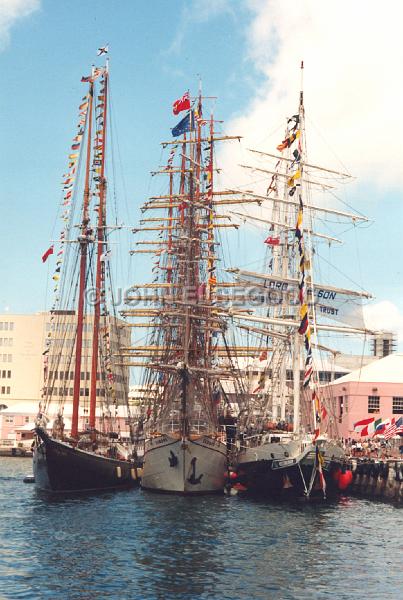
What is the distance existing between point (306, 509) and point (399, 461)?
12.2 metres

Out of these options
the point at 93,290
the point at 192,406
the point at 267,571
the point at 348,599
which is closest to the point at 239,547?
the point at 267,571

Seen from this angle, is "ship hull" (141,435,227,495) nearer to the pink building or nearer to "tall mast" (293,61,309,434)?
"tall mast" (293,61,309,434)

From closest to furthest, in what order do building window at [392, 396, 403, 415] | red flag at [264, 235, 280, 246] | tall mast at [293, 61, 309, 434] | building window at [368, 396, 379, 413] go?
1. tall mast at [293, 61, 309, 434]
2. red flag at [264, 235, 280, 246]
3. building window at [392, 396, 403, 415]
4. building window at [368, 396, 379, 413]

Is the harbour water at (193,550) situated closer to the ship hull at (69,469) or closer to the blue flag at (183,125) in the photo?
the ship hull at (69,469)

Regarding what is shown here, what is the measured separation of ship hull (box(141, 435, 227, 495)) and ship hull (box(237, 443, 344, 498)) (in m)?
2.44

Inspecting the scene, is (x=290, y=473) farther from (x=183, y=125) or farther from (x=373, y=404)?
(x=373, y=404)

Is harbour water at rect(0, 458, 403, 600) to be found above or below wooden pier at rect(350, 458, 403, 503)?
below

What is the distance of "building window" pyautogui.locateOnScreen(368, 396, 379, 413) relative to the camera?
88.4 metres

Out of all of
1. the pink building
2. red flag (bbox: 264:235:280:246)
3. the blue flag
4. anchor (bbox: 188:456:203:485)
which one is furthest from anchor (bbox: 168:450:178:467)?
the pink building

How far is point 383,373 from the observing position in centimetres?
9081

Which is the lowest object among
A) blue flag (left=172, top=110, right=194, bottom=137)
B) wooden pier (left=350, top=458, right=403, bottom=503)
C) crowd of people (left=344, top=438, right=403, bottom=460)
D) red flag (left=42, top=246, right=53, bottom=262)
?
wooden pier (left=350, top=458, right=403, bottom=503)

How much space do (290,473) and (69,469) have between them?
13.9 meters

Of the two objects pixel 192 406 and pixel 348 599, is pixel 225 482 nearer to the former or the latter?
pixel 192 406

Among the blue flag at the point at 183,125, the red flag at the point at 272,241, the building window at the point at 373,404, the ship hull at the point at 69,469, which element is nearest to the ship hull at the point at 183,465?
the ship hull at the point at 69,469
